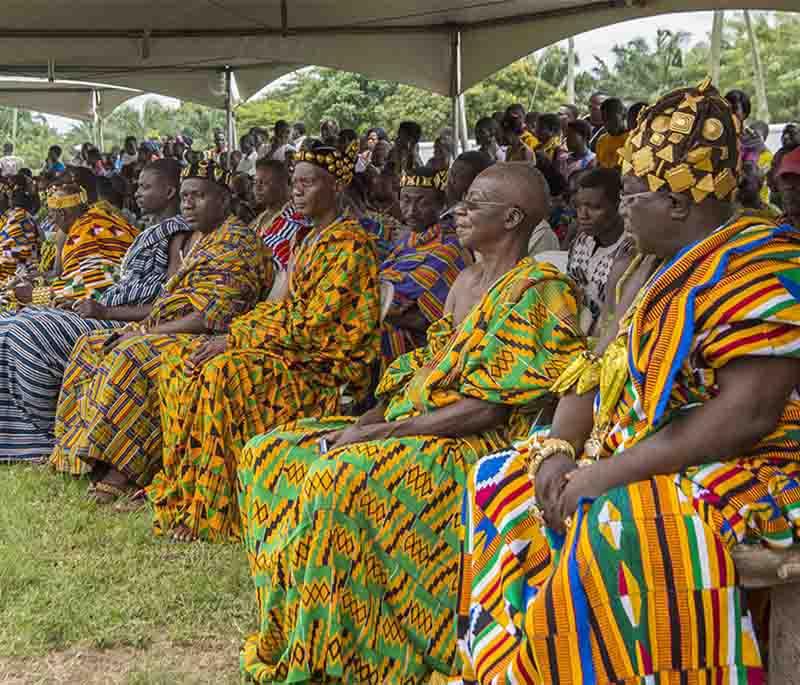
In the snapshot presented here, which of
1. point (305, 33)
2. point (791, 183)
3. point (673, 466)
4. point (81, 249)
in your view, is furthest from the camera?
point (305, 33)

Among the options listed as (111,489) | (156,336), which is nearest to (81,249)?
(156,336)

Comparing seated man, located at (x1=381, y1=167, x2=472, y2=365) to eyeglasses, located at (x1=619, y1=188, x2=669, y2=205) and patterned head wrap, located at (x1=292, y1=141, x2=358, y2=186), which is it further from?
eyeglasses, located at (x1=619, y1=188, x2=669, y2=205)

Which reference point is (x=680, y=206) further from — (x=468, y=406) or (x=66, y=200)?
(x=66, y=200)

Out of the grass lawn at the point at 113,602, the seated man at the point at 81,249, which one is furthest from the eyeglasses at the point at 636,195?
the seated man at the point at 81,249

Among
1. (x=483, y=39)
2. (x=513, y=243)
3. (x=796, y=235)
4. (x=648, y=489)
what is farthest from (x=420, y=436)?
(x=483, y=39)

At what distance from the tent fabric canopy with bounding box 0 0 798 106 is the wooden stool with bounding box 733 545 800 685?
6.80m

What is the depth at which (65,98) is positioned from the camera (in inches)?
701

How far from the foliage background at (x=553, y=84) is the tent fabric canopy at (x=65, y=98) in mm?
13632

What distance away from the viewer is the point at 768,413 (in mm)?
2334

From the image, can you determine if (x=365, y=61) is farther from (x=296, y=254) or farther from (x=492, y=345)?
(x=492, y=345)

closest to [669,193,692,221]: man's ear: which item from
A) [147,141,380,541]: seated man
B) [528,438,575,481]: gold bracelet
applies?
[528,438,575,481]: gold bracelet

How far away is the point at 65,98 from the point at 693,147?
16.8 m

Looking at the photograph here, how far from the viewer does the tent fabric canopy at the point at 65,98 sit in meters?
17.1

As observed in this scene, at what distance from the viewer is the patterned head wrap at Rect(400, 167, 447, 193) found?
217 inches
